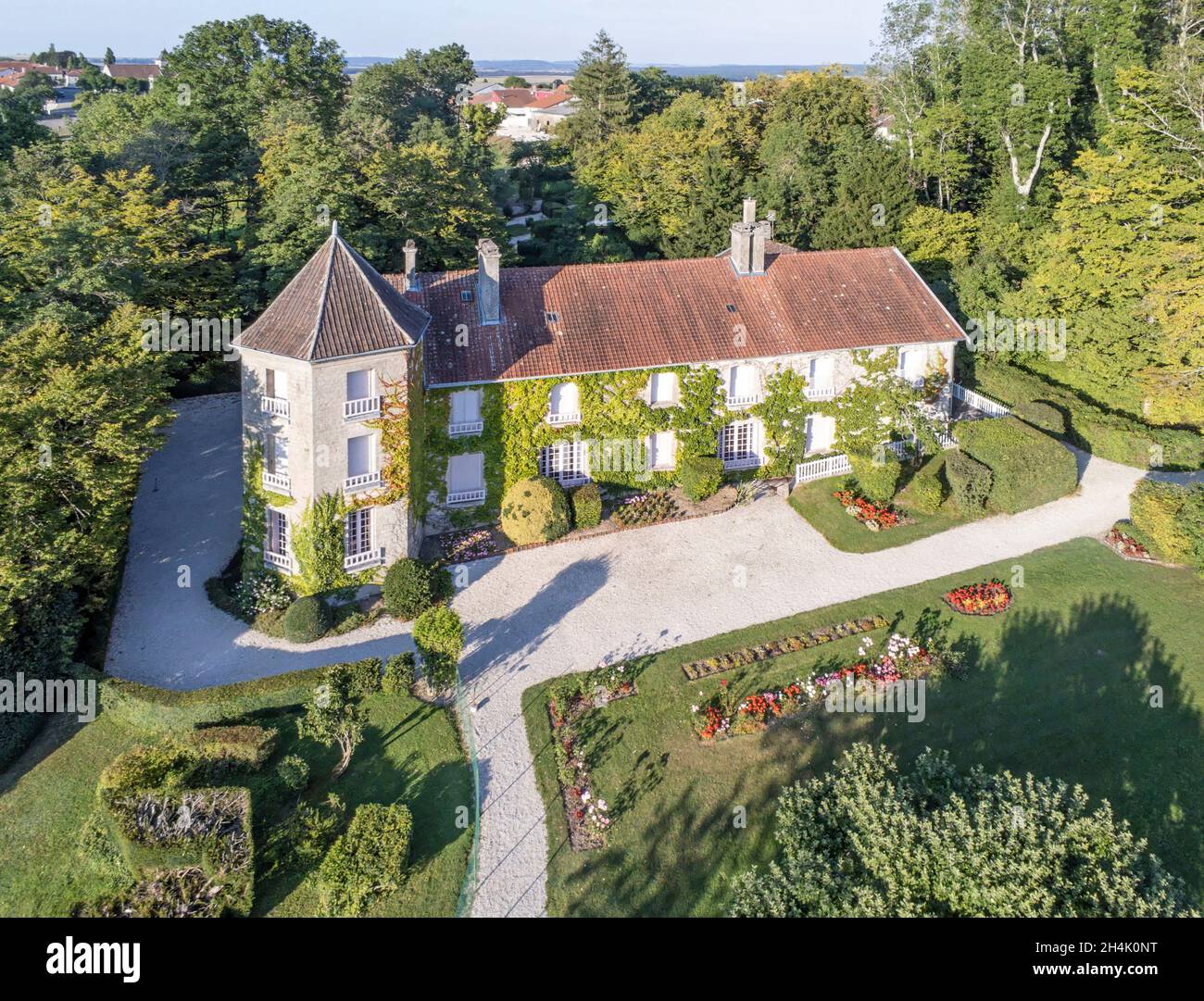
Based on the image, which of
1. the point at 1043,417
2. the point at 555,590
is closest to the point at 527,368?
the point at 555,590

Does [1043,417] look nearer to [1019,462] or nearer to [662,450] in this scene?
[1019,462]

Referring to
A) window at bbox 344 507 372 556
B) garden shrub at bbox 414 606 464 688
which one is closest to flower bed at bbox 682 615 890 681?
garden shrub at bbox 414 606 464 688

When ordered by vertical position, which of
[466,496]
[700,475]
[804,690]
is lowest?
[804,690]

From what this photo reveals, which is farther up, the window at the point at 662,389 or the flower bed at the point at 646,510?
the window at the point at 662,389

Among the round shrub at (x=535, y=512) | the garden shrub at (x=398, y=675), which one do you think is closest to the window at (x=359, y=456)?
the round shrub at (x=535, y=512)

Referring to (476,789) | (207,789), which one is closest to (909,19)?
(476,789)

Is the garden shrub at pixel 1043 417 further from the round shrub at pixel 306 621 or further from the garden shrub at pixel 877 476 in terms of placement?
the round shrub at pixel 306 621
